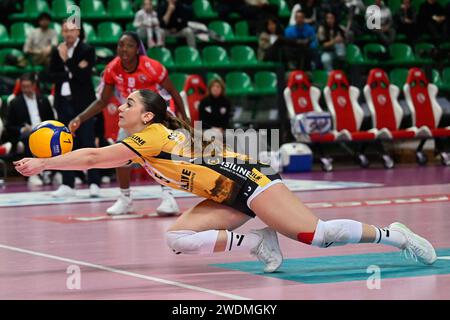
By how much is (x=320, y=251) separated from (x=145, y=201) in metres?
5.75

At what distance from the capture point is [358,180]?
55.5ft

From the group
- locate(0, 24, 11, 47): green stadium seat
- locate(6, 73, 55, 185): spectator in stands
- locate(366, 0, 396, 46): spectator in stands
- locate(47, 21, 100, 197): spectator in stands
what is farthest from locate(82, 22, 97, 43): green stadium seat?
locate(366, 0, 396, 46): spectator in stands

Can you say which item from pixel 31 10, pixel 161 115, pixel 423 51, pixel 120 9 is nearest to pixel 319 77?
pixel 423 51

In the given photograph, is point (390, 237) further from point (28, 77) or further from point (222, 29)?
point (222, 29)

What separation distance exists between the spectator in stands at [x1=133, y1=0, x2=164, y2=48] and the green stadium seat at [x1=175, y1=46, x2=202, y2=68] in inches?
21.3

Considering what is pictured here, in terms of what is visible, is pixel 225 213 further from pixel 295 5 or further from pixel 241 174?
pixel 295 5

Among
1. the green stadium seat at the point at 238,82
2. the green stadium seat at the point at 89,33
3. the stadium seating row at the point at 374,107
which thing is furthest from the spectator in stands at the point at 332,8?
the green stadium seat at the point at 89,33

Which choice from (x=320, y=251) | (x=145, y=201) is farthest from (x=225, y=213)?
(x=145, y=201)

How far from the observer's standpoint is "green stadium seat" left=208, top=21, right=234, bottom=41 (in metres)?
22.4

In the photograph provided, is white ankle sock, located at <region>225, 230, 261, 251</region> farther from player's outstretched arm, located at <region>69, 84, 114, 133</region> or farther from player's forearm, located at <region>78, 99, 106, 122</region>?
player's forearm, located at <region>78, 99, 106, 122</region>

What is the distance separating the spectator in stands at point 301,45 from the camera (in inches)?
835

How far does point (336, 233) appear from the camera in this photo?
7.39 m

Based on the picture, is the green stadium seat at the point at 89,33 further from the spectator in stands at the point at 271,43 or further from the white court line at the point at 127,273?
the white court line at the point at 127,273

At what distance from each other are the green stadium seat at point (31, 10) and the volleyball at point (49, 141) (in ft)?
45.1
